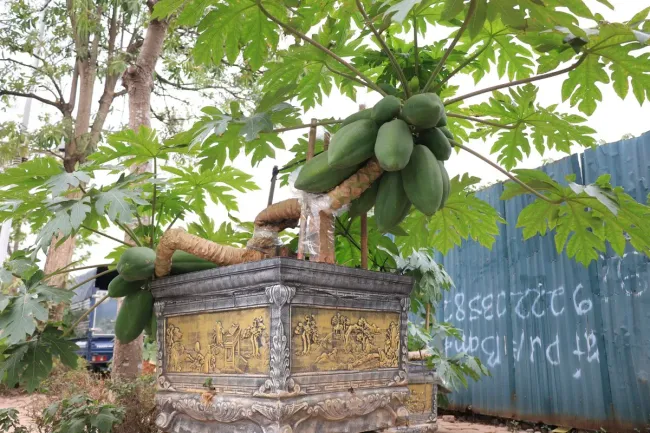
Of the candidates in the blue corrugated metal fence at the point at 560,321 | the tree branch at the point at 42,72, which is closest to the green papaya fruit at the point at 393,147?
the blue corrugated metal fence at the point at 560,321

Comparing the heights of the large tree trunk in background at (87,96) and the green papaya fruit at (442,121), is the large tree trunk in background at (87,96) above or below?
above

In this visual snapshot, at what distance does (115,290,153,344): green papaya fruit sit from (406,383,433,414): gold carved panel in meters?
2.28

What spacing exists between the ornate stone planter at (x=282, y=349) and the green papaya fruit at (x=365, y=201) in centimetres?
22

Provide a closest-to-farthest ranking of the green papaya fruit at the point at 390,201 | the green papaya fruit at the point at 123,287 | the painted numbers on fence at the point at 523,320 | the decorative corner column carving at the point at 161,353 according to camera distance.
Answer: the green papaya fruit at the point at 390,201 < the decorative corner column carving at the point at 161,353 < the green papaya fruit at the point at 123,287 < the painted numbers on fence at the point at 523,320

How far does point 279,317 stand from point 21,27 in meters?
9.57

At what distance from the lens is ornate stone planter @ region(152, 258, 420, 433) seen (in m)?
1.30

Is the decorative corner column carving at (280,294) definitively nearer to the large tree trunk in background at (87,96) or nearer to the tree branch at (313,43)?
the tree branch at (313,43)

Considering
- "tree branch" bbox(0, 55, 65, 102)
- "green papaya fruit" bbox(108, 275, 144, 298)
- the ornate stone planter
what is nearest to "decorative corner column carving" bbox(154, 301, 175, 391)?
the ornate stone planter

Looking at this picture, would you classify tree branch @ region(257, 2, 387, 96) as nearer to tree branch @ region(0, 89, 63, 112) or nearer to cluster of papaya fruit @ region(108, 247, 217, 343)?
cluster of papaya fruit @ region(108, 247, 217, 343)

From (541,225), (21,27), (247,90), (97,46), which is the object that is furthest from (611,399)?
(21,27)

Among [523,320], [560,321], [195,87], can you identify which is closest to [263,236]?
[560,321]

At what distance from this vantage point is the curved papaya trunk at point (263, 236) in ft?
5.14

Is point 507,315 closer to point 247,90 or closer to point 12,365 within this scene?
point 12,365

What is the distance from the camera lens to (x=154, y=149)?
227cm
